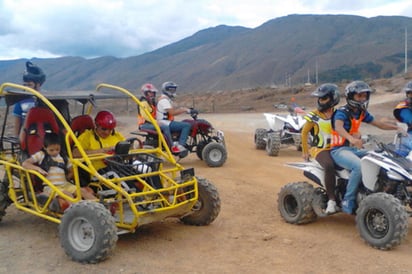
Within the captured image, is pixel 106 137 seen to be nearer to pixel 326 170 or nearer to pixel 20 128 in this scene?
pixel 20 128

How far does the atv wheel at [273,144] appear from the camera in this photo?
13.9 m

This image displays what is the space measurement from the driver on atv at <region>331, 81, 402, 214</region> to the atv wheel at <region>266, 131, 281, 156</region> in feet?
23.2

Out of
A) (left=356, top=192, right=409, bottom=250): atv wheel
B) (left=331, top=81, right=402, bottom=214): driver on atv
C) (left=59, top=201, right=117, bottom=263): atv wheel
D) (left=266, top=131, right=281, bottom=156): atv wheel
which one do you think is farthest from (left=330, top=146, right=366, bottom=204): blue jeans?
(left=266, top=131, right=281, bottom=156): atv wheel

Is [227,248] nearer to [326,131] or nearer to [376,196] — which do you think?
[376,196]

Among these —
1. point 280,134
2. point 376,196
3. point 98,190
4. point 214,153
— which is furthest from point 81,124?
point 280,134

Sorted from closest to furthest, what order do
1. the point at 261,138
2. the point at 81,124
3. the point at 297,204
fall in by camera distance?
the point at 297,204 < the point at 81,124 < the point at 261,138

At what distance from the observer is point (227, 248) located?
616 centimetres

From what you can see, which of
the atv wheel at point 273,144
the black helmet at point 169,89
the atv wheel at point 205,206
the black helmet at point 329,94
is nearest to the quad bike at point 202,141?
the black helmet at point 169,89

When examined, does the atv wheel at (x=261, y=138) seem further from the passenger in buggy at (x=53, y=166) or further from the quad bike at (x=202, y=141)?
the passenger in buggy at (x=53, y=166)

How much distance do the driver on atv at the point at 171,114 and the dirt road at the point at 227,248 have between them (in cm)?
392

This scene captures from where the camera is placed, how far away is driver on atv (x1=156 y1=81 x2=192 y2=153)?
39.0 ft

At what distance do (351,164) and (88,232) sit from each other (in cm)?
303

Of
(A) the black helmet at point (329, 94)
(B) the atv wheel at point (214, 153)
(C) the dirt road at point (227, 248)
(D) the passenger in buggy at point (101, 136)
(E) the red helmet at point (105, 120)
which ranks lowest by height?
(C) the dirt road at point (227, 248)

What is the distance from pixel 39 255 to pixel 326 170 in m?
3.39
